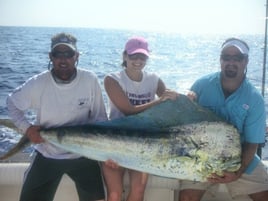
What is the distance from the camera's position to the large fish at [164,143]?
2.34 m

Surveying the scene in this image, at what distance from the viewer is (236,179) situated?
2586 mm

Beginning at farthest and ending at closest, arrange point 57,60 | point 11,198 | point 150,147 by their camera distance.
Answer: point 11,198 → point 57,60 → point 150,147

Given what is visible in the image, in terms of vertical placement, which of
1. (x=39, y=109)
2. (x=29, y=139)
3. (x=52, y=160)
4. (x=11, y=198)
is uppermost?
(x=39, y=109)

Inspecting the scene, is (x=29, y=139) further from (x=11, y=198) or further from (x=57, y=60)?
(x=11, y=198)

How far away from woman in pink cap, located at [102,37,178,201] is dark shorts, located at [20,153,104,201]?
97 mm

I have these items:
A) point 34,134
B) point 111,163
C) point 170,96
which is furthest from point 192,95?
point 34,134

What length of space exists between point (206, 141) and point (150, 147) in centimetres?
34

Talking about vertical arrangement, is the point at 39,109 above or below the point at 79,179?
above

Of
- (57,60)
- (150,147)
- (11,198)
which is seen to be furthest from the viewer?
(11,198)

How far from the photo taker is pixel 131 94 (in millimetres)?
2643

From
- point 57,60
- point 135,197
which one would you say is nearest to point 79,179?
point 135,197

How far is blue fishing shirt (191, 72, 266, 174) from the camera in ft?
8.59

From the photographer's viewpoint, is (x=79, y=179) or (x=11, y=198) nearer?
(x=79, y=179)

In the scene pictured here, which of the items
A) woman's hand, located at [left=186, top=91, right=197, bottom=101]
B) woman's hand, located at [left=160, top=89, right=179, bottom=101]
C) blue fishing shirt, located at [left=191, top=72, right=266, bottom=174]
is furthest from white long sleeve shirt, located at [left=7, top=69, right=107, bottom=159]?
blue fishing shirt, located at [left=191, top=72, right=266, bottom=174]
